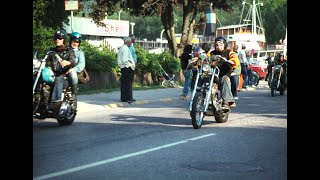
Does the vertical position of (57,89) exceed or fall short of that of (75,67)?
it falls short

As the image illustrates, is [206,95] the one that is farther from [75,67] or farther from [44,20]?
[44,20]

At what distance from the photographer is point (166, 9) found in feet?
113

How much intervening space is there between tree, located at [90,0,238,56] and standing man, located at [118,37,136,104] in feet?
47.2

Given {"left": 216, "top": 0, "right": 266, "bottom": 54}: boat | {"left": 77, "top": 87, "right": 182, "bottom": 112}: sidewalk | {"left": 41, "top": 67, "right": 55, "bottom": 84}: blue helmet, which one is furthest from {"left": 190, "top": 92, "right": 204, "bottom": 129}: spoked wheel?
{"left": 216, "top": 0, "right": 266, "bottom": 54}: boat

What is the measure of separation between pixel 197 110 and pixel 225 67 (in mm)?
1464

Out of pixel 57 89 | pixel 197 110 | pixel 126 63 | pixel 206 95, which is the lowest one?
pixel 197 110

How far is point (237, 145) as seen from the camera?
966cm

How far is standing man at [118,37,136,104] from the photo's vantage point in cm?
1802

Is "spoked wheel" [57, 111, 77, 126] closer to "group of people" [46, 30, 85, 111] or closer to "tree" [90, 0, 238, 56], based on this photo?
"group of people" [46, 30, 85, 111]

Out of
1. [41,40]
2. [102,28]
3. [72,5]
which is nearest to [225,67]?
[72,5]
